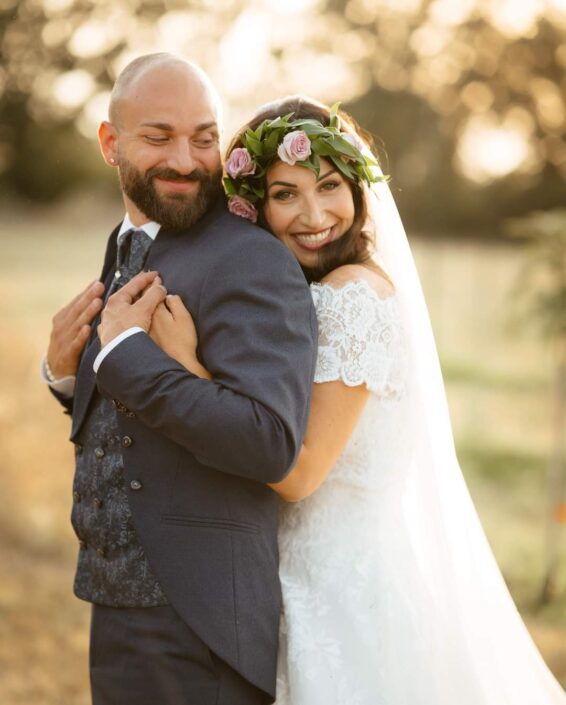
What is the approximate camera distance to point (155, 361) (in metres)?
1.96

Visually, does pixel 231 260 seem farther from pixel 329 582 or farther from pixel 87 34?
pixel 87 34

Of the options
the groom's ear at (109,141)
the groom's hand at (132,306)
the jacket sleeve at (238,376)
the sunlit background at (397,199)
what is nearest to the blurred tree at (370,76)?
the sunlit background at (397,199)

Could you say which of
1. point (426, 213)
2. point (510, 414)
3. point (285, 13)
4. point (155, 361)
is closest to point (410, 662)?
point (155, 361)

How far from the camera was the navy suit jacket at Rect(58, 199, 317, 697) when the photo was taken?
1.91 m

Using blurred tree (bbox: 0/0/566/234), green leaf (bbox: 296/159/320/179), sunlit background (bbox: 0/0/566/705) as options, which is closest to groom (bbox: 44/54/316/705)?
green leaf (bbox: 296/159/320/179)

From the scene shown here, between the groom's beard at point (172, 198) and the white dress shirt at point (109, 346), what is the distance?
0.14 feet

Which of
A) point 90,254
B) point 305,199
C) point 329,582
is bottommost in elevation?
point 329,582

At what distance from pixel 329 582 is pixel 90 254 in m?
5.70

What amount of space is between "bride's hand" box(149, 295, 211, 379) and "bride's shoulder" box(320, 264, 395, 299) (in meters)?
0.40

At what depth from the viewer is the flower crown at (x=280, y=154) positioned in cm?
232

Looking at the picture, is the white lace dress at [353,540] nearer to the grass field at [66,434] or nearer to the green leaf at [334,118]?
the green leaf at [334,118]

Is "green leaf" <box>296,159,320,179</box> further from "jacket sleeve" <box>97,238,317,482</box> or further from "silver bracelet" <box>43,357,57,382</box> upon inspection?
"silver bracelet" <box>43,357,57,382</box>

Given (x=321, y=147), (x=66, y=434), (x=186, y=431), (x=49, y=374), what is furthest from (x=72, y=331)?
(x=66, y=434)

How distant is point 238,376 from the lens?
1.92m
